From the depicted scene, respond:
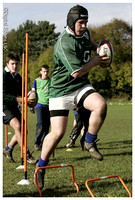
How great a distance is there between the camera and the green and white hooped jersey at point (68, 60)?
5238mm

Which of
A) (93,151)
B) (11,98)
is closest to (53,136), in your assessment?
(93,151)

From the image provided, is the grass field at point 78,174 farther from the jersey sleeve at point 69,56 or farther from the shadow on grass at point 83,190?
the jersey sleeve at point 69,56

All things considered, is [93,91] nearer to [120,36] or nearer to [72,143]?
[72,143]

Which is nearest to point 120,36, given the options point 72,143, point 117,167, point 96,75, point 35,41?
point 96,75

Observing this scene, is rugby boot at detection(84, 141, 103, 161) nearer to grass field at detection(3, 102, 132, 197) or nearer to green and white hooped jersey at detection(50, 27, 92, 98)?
grass field at detection(3, 102, 132, 197)

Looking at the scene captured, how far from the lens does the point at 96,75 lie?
46156 millimetres

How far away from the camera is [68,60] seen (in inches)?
206

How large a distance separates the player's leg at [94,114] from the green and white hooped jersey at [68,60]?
1.08 feet

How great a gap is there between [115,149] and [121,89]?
3766 cm

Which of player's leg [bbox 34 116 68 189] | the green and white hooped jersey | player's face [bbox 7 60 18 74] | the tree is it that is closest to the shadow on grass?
player's leg [bbox 34 116 68 189]

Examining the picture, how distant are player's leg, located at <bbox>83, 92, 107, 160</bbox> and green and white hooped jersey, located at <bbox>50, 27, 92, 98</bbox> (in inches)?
13.0

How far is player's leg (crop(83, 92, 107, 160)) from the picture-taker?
516 centimetres

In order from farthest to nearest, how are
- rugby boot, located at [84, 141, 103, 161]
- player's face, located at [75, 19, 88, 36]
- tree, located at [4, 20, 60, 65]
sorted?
tree, located at [4, 20, 60, 65], rugby boot, located at [84, 141, 103, 161], player's face, located at [75, 19, 88, 36]

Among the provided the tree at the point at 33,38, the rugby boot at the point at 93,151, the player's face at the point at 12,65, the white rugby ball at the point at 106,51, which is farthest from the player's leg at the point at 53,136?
the tree at the point at 33,38
